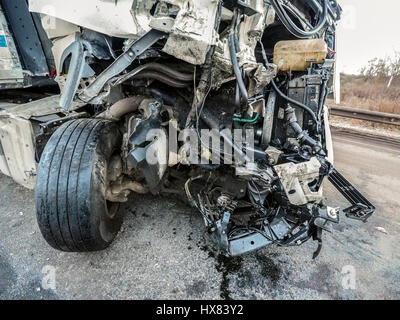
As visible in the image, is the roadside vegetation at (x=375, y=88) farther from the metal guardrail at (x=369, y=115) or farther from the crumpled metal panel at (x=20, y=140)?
the crumpled metal panel at (x=20, y=140)

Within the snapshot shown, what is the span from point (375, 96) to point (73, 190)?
39.0ft

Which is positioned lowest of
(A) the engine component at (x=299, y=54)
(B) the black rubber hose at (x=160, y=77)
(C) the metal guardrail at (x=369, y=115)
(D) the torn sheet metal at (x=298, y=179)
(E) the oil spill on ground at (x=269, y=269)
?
(E) the oil spill on ground at (x=269, y=269)

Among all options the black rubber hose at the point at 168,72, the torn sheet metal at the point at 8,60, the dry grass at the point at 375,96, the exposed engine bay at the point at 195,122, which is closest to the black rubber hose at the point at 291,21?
the exposed engine bay at the point at 195,122

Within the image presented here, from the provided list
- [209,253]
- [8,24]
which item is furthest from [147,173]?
[8,24]

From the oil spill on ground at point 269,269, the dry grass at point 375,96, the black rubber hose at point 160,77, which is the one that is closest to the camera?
the black rubber hose at point 160,77

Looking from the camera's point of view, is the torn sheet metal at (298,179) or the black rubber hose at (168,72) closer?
the black rubber hose at (168,72)

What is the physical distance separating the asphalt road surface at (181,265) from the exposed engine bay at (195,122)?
20 cm

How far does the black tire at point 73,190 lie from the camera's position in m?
1.38

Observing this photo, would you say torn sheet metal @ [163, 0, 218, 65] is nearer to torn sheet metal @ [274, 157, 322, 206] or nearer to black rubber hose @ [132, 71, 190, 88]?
black rubber hose @ [132, 71, 190, 88]

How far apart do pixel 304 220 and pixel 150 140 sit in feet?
3.98

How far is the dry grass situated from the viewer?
742 cm

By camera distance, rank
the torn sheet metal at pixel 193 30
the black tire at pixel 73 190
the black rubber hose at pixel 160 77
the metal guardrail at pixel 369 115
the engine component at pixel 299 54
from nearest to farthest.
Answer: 1. the torn sheet metal at pixel 193 30
2. the black tire at pixel 73 190
3. the black rubber hose at pixel 160 77
4. the engine component at pixel 299 54
5. the metal guardrail at pixel 369 115

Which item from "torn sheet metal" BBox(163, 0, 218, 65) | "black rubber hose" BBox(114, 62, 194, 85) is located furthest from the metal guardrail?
"torn sheet metal" BBox(163, 0, 218, 65)
